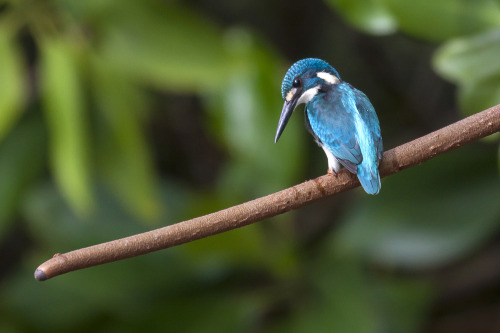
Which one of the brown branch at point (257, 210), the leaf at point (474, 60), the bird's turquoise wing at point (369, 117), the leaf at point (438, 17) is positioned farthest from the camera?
the leaf at point (438, 17)

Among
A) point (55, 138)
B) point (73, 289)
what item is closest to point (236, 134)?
point (55, 138)

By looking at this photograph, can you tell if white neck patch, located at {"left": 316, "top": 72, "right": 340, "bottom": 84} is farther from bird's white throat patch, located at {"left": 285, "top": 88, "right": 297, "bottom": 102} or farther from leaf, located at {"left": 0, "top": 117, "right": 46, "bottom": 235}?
leaf, located at {"left": 0, "top": 117, "right": 46, "bottom": 235}

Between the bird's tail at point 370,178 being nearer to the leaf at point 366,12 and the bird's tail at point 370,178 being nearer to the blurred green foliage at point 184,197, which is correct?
the leaf at point 366,12

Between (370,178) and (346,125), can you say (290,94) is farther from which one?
(370,178)

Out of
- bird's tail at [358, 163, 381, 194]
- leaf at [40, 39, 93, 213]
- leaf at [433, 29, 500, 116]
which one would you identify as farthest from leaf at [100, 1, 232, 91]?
bird's tail at [358, 163, 381, 194]

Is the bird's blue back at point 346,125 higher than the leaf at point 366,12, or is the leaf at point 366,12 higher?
the leaf at point 366,12

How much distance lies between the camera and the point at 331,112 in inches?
55.1

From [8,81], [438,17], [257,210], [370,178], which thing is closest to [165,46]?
[8,81]

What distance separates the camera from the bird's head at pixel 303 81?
1.37 metres

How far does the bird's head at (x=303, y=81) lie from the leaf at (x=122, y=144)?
43.5 inches

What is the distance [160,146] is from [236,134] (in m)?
1.14

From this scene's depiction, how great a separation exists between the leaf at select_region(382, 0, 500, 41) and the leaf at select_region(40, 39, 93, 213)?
1.06 m

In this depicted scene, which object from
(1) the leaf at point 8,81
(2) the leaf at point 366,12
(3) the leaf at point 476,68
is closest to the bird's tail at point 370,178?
(3) the leaf at point 476,68

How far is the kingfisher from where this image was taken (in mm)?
1323
